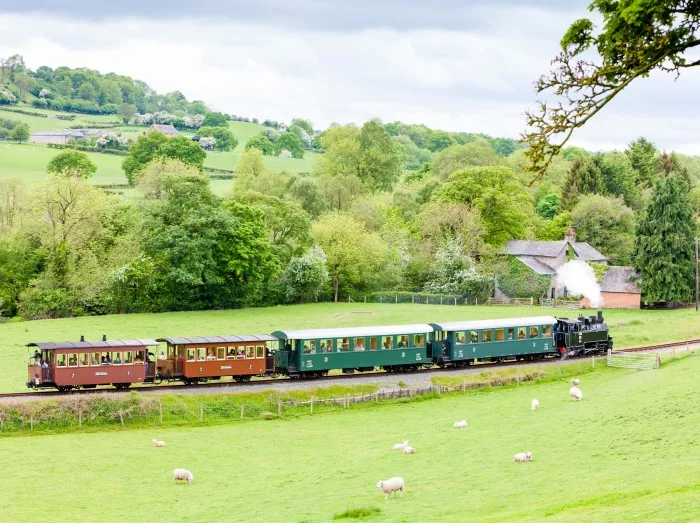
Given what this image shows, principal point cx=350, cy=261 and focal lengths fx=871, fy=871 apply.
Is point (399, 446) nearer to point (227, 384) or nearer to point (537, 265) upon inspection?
point (227, 384)

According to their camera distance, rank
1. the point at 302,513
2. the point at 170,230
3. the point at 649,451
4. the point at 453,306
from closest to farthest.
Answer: the point at 302,513, the point at 649,451, the point at 170,230, the point at 453,306

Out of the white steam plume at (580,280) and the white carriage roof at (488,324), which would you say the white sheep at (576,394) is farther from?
the white steam plume at (580,280)

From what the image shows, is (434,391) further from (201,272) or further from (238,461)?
(201,272)

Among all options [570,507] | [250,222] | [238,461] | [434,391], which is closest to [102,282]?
[250,222]

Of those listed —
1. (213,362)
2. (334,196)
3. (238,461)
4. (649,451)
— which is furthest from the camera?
(334,196)

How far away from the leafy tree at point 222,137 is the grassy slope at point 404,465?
153 meters

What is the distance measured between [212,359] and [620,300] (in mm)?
56112

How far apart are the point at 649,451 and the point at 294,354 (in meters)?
20.6

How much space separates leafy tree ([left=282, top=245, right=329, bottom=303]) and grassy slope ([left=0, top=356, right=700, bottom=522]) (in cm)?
4233

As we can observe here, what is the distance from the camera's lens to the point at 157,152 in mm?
125188

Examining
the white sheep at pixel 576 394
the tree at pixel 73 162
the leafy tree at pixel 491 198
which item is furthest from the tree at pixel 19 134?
the white sheep at pixel 576 394

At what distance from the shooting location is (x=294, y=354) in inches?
1781

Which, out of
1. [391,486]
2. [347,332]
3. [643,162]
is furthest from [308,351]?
[643,162]

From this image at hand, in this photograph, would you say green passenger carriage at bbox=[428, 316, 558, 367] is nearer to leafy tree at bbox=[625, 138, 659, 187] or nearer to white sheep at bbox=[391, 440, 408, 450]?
white sheep at bbox=[391, 440, 408, 450]
